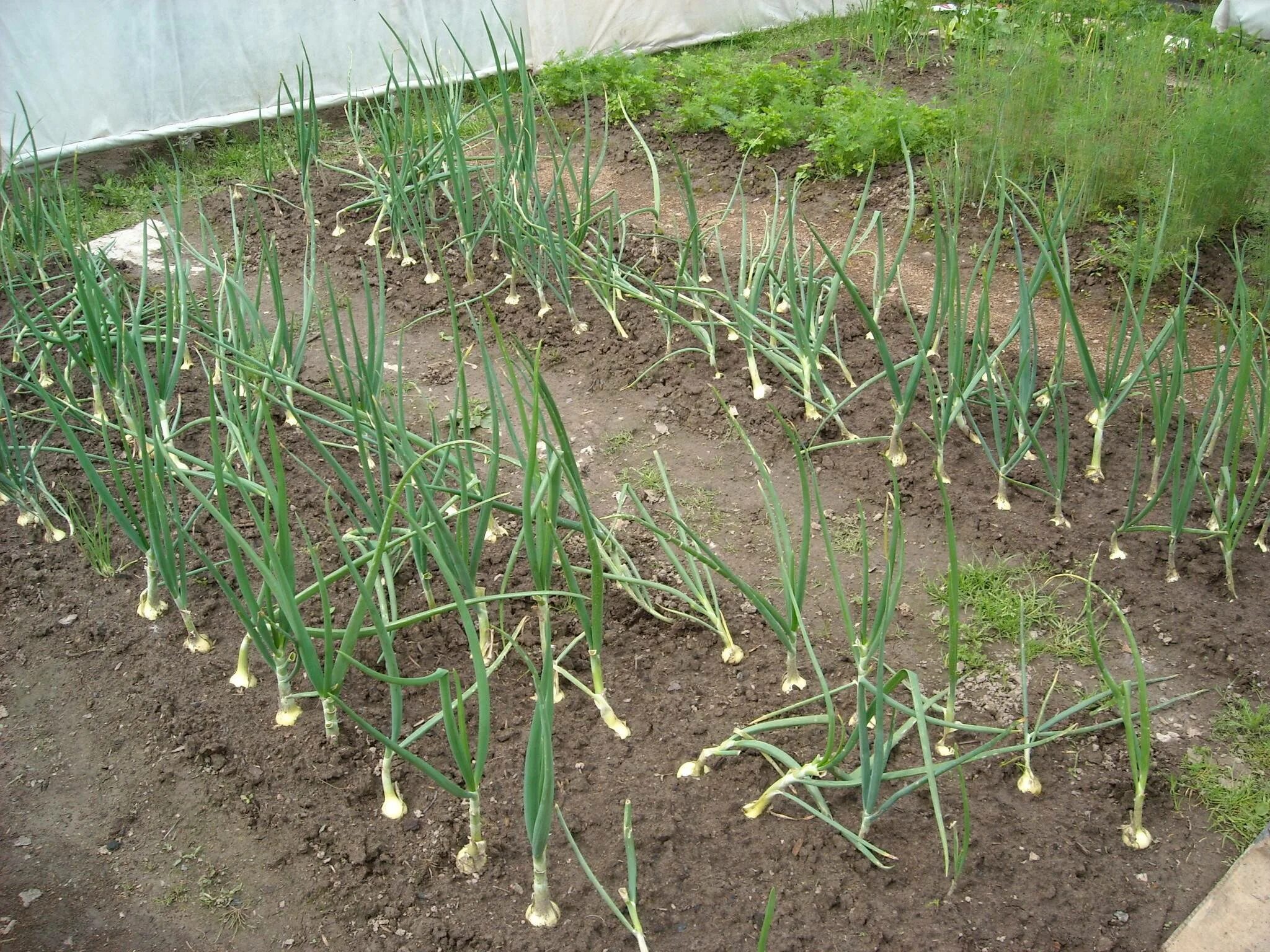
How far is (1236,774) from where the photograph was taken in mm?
1950

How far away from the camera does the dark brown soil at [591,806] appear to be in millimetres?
1728

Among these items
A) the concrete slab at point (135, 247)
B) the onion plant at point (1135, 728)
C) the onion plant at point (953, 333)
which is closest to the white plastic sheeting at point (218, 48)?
the concrete slab at point (135, 247)

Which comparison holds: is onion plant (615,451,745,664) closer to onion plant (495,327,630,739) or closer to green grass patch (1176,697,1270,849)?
onion plant (495,327,630,739)

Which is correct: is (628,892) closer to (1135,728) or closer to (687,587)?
(687,587)

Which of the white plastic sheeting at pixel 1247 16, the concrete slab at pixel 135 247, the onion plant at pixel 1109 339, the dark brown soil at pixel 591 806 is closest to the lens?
the dark brown soil at pixel 591 806

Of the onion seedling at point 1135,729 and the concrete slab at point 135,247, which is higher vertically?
the concrete slab at point 135,247

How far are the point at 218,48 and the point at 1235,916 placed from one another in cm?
511

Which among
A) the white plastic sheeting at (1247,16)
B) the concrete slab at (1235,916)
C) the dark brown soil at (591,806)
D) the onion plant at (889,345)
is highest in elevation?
the white plastic sheeting at (1247,16)

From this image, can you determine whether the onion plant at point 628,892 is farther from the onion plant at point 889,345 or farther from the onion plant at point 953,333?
the onion plant at point 953,333

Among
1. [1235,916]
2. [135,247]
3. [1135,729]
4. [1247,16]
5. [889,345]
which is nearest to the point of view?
[1235,916]

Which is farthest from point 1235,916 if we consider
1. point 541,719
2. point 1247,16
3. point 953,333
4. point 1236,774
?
point 1247,16

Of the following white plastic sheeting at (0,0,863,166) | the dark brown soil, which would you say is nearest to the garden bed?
the dark brown soil

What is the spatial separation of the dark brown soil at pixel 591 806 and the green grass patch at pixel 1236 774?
32 mm

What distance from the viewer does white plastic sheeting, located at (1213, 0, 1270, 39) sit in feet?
18.3
